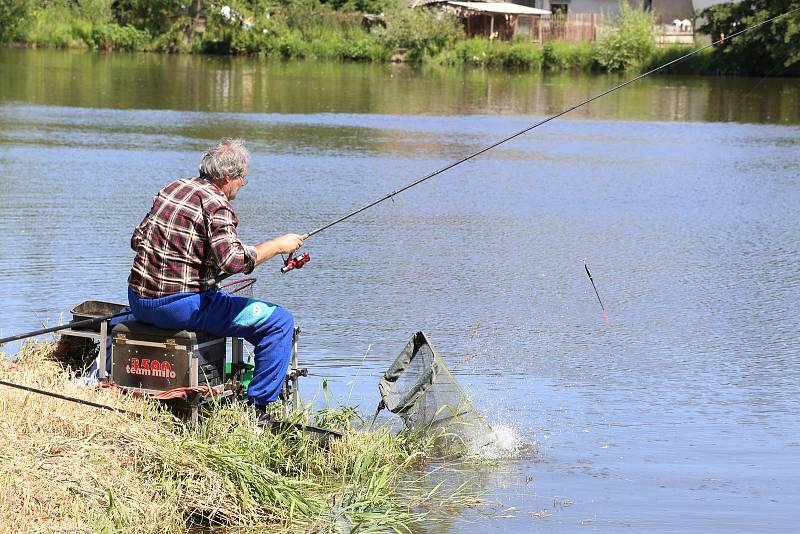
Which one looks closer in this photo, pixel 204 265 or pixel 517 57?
pixel 204 265

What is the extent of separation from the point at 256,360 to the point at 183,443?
657mm

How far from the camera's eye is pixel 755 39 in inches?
1625

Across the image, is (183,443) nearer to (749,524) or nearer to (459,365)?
(749,524)

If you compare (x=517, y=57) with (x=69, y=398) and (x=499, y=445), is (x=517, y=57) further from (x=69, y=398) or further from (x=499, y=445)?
(x=69, y=398)

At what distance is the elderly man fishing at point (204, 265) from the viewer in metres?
5.55

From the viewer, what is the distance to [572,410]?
7.12 m

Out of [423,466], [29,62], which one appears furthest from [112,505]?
[29,62]

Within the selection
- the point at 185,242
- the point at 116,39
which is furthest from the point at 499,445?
the point at 116,39

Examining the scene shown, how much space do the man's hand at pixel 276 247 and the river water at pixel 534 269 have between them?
130 centimetres

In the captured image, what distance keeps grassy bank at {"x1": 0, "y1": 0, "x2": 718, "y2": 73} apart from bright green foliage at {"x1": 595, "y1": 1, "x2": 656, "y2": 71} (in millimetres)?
34

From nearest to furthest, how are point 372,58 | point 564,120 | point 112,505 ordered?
point 112,505, point 564,120, point 372,58

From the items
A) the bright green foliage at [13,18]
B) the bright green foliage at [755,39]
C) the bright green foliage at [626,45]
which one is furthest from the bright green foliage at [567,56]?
the bright green foliage at [13,18]

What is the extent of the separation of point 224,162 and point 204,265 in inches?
17.5

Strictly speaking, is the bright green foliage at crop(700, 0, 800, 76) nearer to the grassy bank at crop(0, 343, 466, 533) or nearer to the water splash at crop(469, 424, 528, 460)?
the water splash at crop(469, 424, 528, 460)
